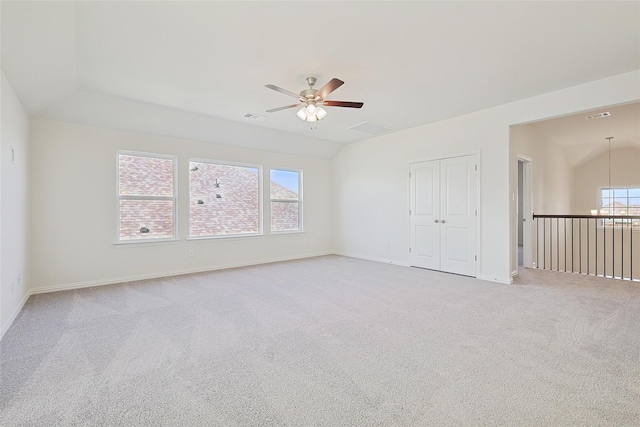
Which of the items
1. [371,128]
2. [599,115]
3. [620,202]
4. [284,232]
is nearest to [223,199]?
[284,232]

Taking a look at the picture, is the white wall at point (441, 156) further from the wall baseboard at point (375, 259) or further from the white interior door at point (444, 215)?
the white interior door at point (444, 215)

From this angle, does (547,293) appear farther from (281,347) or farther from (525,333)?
(281,347)

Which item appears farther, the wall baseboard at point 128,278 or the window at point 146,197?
the window at point 146,197

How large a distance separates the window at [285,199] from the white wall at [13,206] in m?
3.95

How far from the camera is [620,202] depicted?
26.6 feet

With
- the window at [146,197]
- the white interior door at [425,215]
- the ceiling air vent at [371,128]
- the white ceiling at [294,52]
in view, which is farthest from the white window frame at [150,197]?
the white interior door at [425,215]

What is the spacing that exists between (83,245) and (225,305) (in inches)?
104

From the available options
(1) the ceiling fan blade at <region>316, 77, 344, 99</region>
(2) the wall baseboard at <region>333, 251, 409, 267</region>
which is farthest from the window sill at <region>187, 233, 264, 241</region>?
(1) the ceiling fan blade at <region>316, 77, 344, 99</region>

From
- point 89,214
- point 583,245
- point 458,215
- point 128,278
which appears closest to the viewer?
point 89,214

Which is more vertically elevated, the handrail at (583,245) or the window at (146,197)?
the window at (146,197)

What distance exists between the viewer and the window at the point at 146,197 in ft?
15.9

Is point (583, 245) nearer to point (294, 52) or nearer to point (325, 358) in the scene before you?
point (325, 358)

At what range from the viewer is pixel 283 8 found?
2359 millimetres

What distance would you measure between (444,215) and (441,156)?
109cm
